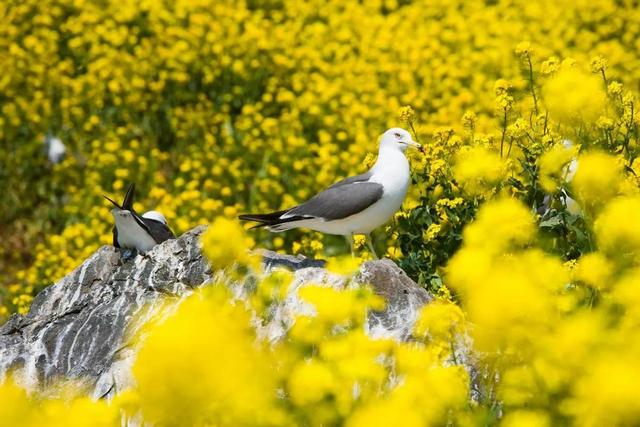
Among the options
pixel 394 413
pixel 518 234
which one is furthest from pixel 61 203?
pixel 394 413

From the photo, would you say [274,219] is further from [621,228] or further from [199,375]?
[199,375]

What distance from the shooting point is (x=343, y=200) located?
181 inches

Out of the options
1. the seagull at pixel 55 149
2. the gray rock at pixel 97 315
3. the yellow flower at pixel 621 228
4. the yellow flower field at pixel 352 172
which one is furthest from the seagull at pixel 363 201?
the seagull at pixel 55 149

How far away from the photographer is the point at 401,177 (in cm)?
456

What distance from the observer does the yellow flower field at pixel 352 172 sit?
1.91 m

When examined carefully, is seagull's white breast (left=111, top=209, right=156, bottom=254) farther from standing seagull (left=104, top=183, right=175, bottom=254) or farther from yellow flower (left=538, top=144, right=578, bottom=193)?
yellow flower (left=538, top=144, right=578, bottom=193)

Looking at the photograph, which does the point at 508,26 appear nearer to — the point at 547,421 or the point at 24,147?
the point at 24,147

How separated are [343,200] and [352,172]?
110 inches

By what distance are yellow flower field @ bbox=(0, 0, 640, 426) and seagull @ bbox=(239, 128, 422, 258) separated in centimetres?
12

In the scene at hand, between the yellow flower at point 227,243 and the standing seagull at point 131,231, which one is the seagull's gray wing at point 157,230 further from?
the yellow flower at point 227,243

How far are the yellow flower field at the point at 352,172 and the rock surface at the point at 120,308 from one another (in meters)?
0.16

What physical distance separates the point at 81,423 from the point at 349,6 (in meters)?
8.45

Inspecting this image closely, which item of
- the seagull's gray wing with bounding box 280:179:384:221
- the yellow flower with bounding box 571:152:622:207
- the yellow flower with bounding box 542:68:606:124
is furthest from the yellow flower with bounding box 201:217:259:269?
the seagull's gray wing with bounding box 280:179:384:221

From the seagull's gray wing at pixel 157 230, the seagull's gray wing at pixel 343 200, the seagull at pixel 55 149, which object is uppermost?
the seagull's gray wing at pixel 343 200
